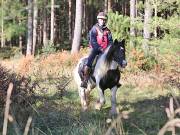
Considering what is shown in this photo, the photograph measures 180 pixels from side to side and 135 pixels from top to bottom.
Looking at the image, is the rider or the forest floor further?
the rider

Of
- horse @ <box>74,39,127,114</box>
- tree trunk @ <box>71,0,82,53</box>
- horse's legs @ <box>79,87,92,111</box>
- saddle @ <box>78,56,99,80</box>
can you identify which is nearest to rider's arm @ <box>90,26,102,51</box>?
horse @ <box>74,39,127,114</box>

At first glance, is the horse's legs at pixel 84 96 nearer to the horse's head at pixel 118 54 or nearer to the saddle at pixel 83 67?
the saddle at pixel 83 67

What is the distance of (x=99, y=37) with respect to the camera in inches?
471

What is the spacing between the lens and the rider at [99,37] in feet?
38.8

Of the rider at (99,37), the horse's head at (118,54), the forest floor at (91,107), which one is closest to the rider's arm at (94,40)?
the rider at (99,37)

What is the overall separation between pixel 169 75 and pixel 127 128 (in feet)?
18.5

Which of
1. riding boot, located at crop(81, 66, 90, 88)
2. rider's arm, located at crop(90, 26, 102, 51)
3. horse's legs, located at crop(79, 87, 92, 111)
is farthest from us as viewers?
horse's legs, located at crop(79, 87, 92, 111)

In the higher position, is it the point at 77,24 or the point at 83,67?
the point at 83,67

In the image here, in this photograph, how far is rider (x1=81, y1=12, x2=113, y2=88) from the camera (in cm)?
1184

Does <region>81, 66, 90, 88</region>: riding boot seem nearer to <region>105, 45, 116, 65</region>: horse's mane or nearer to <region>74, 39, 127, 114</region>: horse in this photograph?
<region>74, 39, 127, 114</region>: horse

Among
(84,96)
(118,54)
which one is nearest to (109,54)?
(118,54)

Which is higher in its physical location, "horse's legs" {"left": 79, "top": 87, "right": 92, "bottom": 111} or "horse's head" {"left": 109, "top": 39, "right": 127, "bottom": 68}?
"horse's head" {"left": 109, "top": 39, "right": 127, "bottom": 68}

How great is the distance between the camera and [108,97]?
14617 mm

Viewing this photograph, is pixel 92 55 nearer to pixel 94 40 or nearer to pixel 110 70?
pixel 94 40
